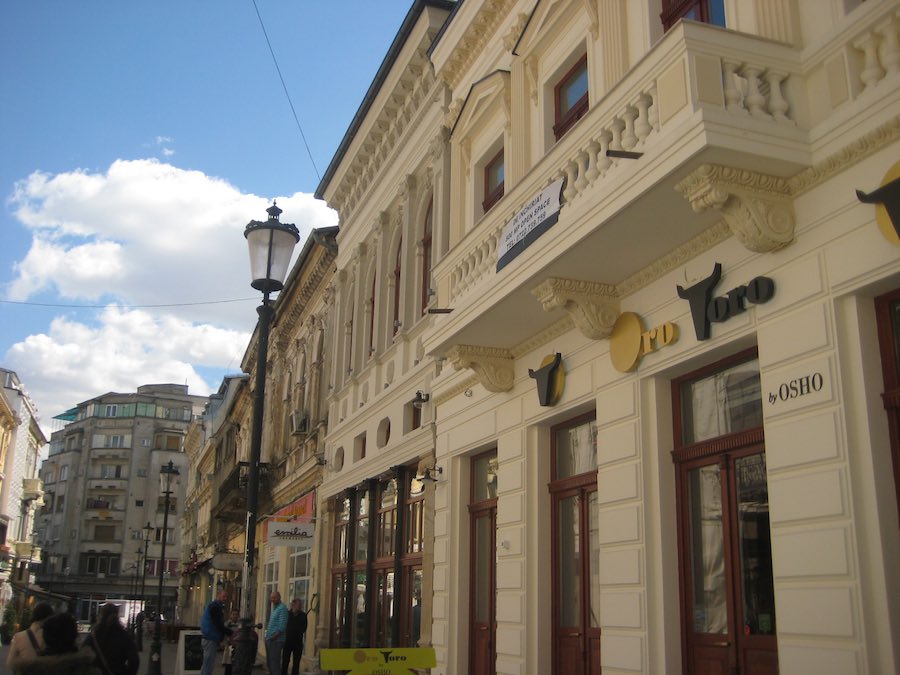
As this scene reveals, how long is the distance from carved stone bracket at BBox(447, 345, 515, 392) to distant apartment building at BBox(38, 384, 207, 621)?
77687 mm

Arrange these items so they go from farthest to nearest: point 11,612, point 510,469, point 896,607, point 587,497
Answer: point 11,612 → point 510,469 → point 587,497 → point 896,607

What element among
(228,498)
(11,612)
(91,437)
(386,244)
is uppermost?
(91,437)

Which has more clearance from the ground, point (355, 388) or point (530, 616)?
point (355, 388)

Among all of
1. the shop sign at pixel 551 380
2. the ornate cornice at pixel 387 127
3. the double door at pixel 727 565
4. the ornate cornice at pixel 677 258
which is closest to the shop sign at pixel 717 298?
the ornate cornice at pixel 677 258

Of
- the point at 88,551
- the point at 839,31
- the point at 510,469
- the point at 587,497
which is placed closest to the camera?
the point at 839,31

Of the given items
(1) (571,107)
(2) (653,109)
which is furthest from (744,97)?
(1) (571,107)

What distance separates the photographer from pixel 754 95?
7.38 m

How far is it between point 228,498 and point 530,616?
26377 mm

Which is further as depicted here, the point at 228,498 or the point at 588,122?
the point at 228,498

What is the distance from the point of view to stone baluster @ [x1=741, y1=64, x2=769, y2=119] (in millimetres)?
7340

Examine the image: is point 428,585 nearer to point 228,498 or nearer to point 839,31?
point 839,31

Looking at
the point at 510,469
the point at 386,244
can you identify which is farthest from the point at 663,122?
the point at 386,244

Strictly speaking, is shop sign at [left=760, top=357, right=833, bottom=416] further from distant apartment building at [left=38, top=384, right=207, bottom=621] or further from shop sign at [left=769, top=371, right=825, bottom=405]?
distant apartment building at [left=38, top=384, right=207, bottom=621]

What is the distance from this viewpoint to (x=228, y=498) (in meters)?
35.5
